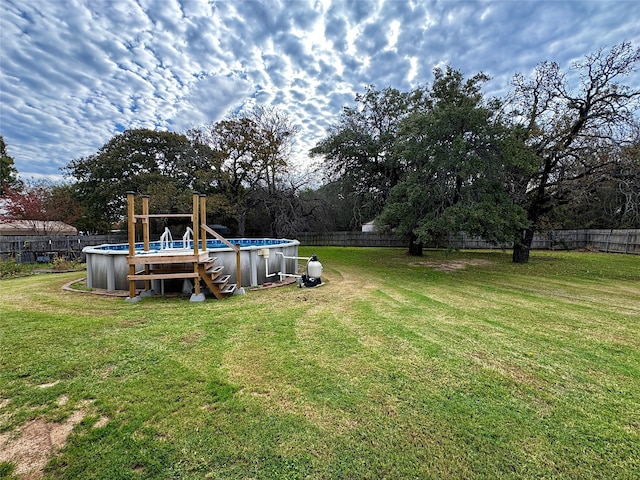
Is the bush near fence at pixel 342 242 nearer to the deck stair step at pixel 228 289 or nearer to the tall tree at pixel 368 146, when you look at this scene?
the tall tree at pixel 368 146

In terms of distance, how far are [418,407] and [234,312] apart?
3.12 metres

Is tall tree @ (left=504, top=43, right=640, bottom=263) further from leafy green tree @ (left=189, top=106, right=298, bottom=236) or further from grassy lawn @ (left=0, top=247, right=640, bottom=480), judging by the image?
leafy green tree @ (left=189, top=106, right=298, bottom=236)

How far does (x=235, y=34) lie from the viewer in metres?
9.34

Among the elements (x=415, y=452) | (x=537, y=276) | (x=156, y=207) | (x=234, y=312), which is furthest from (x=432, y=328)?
(x=156, y=207)

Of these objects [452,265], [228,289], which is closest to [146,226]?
[228,289]

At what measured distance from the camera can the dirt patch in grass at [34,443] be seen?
1.57 meters

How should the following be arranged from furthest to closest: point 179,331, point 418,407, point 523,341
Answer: point 179,331
point 523,341
point 418,407

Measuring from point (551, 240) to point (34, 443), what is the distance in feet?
57.2

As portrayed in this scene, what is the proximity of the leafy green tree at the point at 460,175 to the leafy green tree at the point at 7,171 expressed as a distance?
67.2 ft

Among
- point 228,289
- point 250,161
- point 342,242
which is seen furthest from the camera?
point 342,242

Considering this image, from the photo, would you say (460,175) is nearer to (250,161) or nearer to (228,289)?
(228,289)

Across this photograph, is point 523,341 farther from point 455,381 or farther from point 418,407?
point 418,407

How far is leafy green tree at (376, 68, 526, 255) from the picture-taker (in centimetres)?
751

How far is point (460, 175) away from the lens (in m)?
7.64
